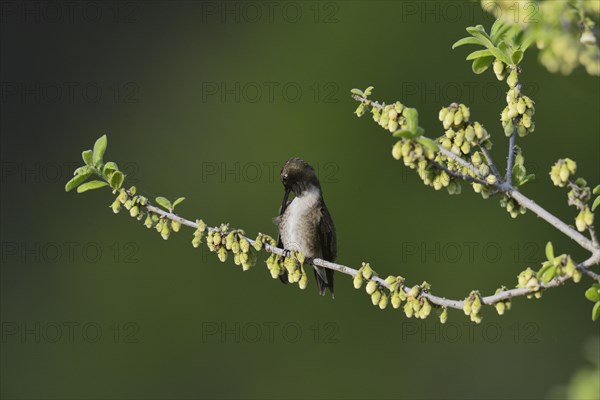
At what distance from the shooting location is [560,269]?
197 cm

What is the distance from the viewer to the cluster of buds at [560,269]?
1.92m

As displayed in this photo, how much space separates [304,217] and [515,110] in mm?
2022

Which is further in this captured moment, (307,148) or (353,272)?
(307,148)

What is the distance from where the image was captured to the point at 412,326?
22.9 feet

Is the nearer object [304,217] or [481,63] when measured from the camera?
[481,63]

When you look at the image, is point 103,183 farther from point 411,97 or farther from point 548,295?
point 548,295

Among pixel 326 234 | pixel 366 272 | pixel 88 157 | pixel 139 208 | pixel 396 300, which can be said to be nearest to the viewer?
pixel 396 300

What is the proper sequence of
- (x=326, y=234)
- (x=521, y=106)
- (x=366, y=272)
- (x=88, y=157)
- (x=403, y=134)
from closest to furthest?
1. (x=403, y=134)
2. (x=521, y=106)
3. (x=366, y=272)
4. (x=88, y=157)
5. (x=326, y=234)

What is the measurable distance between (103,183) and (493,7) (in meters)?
1.20

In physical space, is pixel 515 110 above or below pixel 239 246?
above

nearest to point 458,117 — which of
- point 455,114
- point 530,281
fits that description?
point 455,114

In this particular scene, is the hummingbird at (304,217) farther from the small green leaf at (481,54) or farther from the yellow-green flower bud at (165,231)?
the small green leaf at (481,54)

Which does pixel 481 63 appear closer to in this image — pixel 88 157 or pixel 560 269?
pixel 560 269

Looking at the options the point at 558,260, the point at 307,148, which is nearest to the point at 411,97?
the point at 307,148
